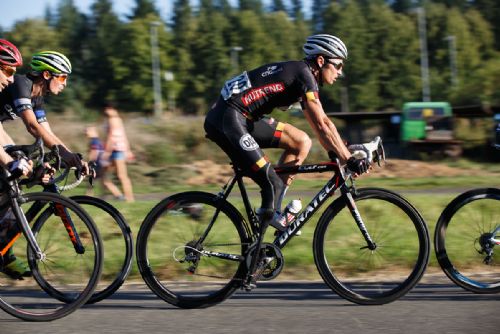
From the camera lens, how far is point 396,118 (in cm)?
3078

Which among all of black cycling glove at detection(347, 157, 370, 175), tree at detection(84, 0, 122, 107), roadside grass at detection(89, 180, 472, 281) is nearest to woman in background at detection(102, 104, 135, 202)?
roadside grass at detection(89, 180, 472, 281)

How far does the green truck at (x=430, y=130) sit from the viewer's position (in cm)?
2645

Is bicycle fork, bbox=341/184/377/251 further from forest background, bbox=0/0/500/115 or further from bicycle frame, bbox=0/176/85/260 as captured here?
forest background, bbox=0/0/500/115

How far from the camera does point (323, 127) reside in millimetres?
5375

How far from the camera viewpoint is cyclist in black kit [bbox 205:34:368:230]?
17.7ft

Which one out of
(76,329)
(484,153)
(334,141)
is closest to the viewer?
(76,329)

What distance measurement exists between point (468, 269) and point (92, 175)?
120 inches

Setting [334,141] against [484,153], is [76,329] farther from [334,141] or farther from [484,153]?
[484,153]

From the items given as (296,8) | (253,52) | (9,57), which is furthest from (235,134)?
(296,8)

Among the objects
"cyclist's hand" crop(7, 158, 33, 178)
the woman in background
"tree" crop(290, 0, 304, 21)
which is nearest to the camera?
"cyclist's hand" crop(7, 158, 33, 178)

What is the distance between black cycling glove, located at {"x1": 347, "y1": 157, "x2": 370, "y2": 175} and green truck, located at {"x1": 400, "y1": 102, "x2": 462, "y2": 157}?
835 inches

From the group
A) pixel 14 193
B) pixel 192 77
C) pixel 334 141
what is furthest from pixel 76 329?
pixel 192 77

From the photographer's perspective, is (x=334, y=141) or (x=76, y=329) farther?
(x=334, y=141)

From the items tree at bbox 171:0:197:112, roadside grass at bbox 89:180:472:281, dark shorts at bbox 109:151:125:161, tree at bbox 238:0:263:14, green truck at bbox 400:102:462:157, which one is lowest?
tree at bbox 238:0:263:14
